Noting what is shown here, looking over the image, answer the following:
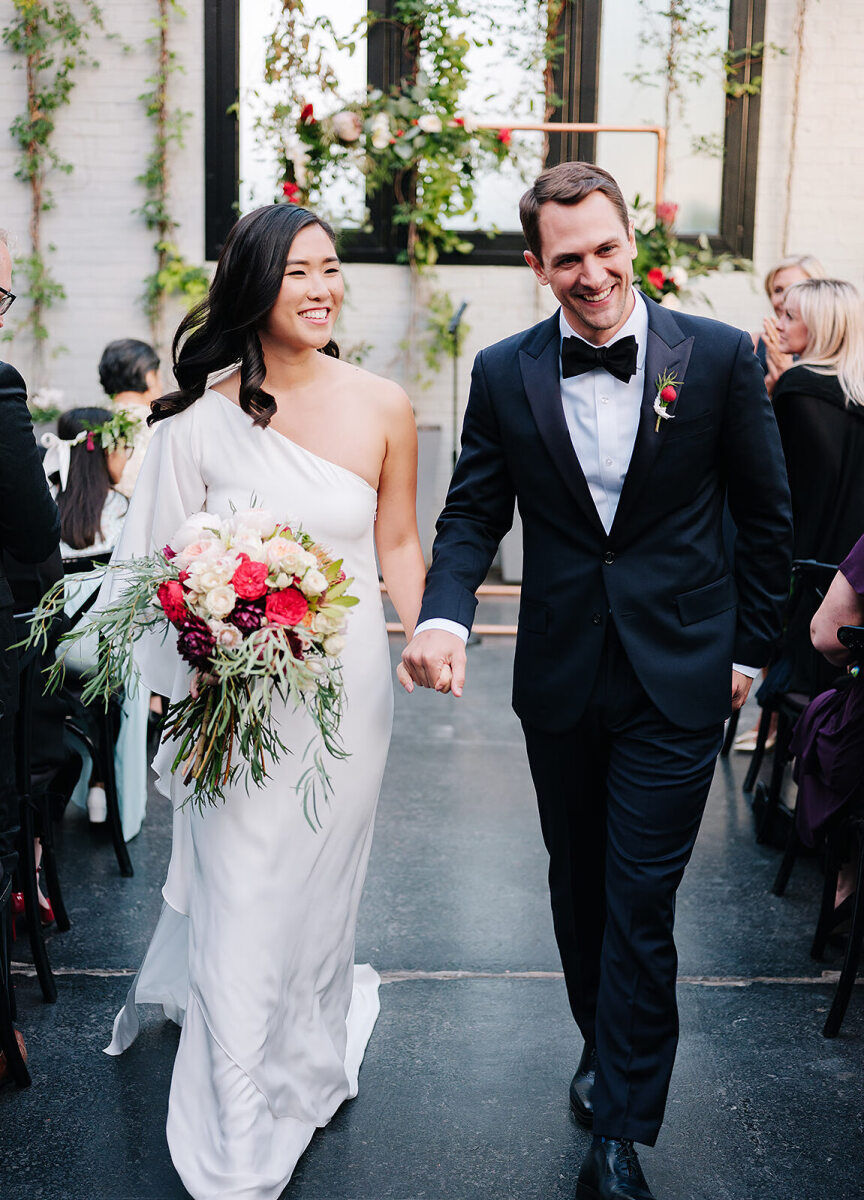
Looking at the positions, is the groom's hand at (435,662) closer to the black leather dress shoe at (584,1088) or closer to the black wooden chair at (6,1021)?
the black leather dress shoe at (584,1088)

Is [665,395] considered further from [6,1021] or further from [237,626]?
[6,1021]

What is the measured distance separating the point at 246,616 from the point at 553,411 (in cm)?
75

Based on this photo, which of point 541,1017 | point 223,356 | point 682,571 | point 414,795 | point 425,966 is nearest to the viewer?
point 682,571

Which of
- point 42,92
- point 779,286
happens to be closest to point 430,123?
point 42,92

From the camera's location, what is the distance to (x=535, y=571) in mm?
2758

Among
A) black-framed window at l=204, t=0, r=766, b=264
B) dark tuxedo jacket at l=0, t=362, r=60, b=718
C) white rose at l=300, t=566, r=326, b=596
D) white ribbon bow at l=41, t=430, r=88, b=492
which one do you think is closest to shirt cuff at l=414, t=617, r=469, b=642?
white rose at l=300, t=566, r=326, b=596

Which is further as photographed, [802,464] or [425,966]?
[802,464]

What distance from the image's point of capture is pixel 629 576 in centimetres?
263

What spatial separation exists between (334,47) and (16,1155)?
8.31 meters

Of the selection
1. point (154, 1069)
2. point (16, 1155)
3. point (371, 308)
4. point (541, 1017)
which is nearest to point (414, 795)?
point (541, 1017)

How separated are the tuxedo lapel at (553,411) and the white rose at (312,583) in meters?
0.54

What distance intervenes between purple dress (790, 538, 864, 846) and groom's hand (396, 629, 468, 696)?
129cm

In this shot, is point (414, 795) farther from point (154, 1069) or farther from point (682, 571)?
point (682, 571)

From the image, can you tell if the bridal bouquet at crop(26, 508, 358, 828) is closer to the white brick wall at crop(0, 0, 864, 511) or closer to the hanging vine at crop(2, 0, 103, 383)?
the white brick wall at crop(0, 0, 864, 511)
